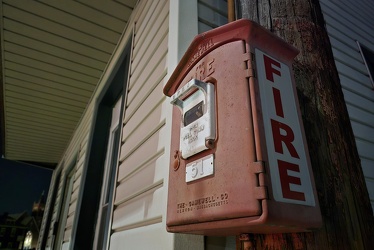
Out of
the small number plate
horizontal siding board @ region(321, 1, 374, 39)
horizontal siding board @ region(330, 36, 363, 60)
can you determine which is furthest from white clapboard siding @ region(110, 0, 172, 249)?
horizontal siding board @ region(321, 1, 374, 39)

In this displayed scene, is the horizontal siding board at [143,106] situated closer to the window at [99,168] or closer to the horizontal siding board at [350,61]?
the window at [99,168]

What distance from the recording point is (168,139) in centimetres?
128

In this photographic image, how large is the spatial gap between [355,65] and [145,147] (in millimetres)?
2138

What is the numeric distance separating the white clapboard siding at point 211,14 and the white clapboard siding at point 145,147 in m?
0.26

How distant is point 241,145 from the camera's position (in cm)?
68

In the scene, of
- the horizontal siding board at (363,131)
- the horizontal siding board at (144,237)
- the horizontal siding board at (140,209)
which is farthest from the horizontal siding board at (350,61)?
the horizontal siding board at (144,237)

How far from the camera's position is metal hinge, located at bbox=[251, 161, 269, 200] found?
23.5 inches

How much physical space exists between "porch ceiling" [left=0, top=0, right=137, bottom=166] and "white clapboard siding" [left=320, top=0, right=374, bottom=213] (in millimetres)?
2017

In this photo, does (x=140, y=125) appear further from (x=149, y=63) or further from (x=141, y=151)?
(x=149, y=63)

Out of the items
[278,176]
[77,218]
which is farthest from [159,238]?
[77,218]

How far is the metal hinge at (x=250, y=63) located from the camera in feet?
2.44

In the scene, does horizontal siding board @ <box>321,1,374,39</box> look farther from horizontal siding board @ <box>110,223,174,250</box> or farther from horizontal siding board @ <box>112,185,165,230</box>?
horizontal siding board @ <box>110,223,174,250</box>

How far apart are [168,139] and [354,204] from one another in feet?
2.66

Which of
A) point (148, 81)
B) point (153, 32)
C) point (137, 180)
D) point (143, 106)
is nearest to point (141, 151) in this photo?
point (137, 180)
